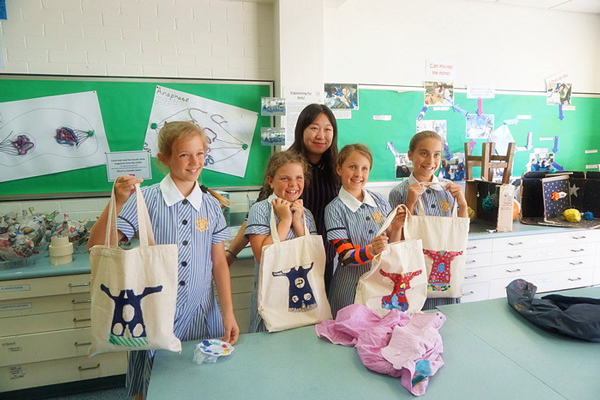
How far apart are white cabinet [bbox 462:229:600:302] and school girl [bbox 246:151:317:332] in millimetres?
1670

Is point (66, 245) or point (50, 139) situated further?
point (50, 139)

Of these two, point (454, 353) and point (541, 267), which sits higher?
point (454, 353)

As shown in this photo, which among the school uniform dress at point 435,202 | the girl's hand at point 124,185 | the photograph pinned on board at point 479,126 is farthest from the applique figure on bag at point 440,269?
the photograph pinned on board at point 479,126

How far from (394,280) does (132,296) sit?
0.85m

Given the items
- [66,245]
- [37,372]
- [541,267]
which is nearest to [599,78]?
[541,267]

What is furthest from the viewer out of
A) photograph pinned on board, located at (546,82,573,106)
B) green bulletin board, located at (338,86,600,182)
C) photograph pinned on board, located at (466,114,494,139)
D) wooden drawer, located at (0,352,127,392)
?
photograph pinned on board, located at (546,82,573,106)

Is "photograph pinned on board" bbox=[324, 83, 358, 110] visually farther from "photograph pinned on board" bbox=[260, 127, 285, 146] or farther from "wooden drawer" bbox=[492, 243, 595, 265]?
"wooden drawer" bbox=[492, 243, 595, 265]

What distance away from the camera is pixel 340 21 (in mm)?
2918

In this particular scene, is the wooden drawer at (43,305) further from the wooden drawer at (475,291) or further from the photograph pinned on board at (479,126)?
the photograph pinned on board at (479,126)

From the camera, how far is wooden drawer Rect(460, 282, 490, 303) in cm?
269

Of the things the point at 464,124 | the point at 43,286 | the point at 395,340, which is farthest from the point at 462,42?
the point at 43,286

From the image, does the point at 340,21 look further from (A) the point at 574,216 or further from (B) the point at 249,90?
(A) the point at 574,216

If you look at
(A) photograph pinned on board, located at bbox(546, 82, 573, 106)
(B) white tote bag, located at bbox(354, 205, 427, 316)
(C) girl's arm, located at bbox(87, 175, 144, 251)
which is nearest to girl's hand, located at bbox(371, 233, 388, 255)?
(B) white tote bag, located at bbox(354, 205, 427, 316)

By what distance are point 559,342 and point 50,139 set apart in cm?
296
